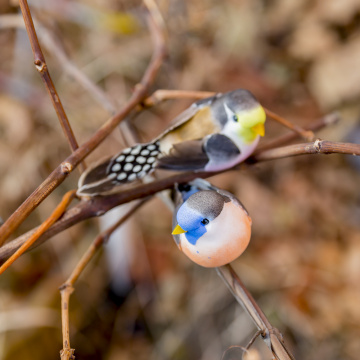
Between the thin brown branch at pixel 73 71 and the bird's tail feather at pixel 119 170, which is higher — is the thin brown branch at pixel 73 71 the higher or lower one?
the higher one

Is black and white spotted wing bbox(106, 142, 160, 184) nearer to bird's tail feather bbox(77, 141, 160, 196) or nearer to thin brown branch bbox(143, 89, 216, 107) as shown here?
bird's tail feather bbox(77, 141, 160, 196)

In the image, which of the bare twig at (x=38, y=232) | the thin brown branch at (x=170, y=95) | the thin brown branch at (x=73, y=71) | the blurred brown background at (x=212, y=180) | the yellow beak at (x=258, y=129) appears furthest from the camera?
the blurred brown background at (x=212, y=180)

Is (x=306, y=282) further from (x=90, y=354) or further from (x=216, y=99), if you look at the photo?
(x=216, y=99)

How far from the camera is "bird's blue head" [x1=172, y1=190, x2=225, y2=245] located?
61cm

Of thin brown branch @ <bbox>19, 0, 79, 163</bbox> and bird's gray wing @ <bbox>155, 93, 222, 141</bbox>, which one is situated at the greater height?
thin brown branch @ <bbox>19, 0, 79, 163</bbox>

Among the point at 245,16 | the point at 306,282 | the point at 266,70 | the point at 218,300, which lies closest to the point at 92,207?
the point at 218,300

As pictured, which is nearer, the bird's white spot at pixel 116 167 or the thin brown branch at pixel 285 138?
the bird's white spot at pixel 116 167

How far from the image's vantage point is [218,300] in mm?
1484

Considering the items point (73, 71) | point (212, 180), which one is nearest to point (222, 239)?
point (73, 71)

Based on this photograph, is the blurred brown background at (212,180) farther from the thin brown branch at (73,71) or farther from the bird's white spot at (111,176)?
the bird's white spot at (111,176)

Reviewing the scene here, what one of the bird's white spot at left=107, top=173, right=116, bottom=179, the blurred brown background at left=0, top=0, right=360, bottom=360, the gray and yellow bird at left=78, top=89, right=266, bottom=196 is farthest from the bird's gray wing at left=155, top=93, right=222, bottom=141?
the blurred brown background at left=0, top=0, right=360, bottom=360

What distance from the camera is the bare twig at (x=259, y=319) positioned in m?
0.63

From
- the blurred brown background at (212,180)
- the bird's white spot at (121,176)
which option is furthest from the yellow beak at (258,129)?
the blurred brown background at (212,180)

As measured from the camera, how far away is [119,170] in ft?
2.29
